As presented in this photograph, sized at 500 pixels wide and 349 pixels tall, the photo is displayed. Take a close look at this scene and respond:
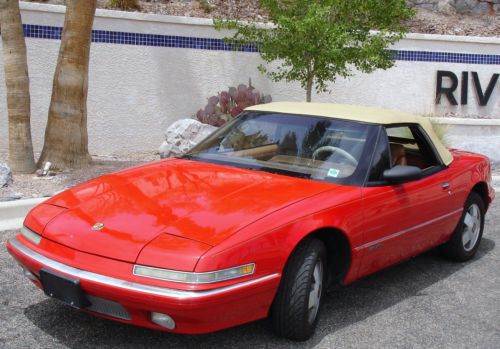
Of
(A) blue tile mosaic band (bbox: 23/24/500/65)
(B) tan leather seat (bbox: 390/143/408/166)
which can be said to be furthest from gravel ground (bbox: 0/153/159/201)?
(B) tan leather seat (bbox: 390/143/408/166)

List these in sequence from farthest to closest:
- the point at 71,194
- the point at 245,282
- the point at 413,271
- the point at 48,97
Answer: the point at 48,97 < the point at 413,271 < the point at 71,194 < the point at 245,282

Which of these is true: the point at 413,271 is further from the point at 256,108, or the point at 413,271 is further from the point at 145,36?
the point at 145,36

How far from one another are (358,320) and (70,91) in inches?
190

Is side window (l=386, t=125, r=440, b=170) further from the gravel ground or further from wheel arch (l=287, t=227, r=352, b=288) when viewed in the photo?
the gravel ground

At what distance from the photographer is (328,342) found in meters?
3.99

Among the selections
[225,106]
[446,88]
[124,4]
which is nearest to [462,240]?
[225,106]

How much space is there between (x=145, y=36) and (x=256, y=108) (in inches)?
209

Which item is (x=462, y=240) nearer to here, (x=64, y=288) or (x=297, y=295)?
(x=297, y=295)

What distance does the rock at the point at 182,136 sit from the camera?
30.5ft

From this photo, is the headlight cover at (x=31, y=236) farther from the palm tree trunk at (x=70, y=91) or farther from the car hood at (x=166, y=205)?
the palm tree trunk at (x=70, y=91)

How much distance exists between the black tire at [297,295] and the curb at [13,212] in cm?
334

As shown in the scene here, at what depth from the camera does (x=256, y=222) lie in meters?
3.62

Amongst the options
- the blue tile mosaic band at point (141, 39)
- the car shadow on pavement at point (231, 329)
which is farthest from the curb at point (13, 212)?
the blue tile mosaic band at point (141, 39)

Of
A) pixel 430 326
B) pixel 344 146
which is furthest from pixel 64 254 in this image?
pixel 430 326
